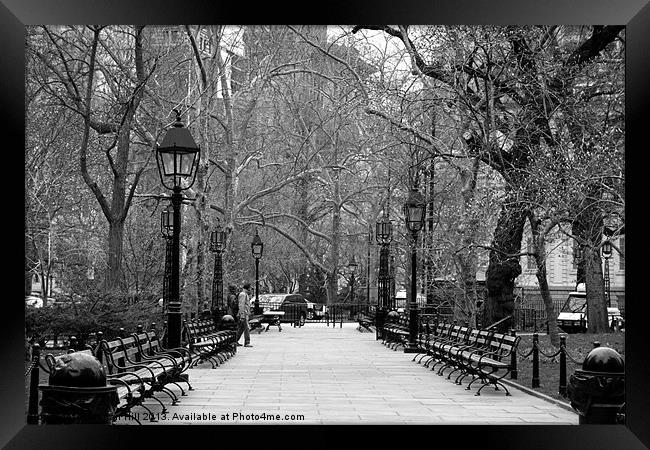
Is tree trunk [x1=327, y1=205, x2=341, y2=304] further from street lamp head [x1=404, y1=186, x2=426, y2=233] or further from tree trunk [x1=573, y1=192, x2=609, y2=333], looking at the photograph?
street lamp head [x1=404, y1=186, x2=426, y2=233]

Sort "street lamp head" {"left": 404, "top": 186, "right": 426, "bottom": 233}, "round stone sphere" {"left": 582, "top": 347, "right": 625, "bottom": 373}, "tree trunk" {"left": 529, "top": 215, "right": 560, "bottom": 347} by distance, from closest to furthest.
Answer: "round stone sphere" {"left": 582, "top": 347, "right": 625, "bottom": 373} < "tree trunk" {"left": 529, "top": 215, "right": 560, "bottom": 347} < "street lamp head" {"left": 404, "top": 186, "right": 426, "bottom": 233}

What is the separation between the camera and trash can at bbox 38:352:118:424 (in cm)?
848

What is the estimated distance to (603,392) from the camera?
30.9ft

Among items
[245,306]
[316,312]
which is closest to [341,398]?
[245,306]

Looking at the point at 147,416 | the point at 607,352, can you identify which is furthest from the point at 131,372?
the point at 607,352

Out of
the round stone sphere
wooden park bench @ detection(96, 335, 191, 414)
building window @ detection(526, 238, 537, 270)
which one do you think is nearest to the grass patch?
building window @ detection(526, 238, 537, 270)

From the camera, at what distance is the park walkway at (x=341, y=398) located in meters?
11.2

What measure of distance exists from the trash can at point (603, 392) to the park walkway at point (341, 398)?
56.0 inches

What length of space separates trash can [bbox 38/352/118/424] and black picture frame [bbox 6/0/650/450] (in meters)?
0.15

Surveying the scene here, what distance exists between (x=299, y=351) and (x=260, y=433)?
1660cm

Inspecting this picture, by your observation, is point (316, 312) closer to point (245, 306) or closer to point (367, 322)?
point (367, 322)

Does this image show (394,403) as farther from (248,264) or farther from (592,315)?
(248,264)
